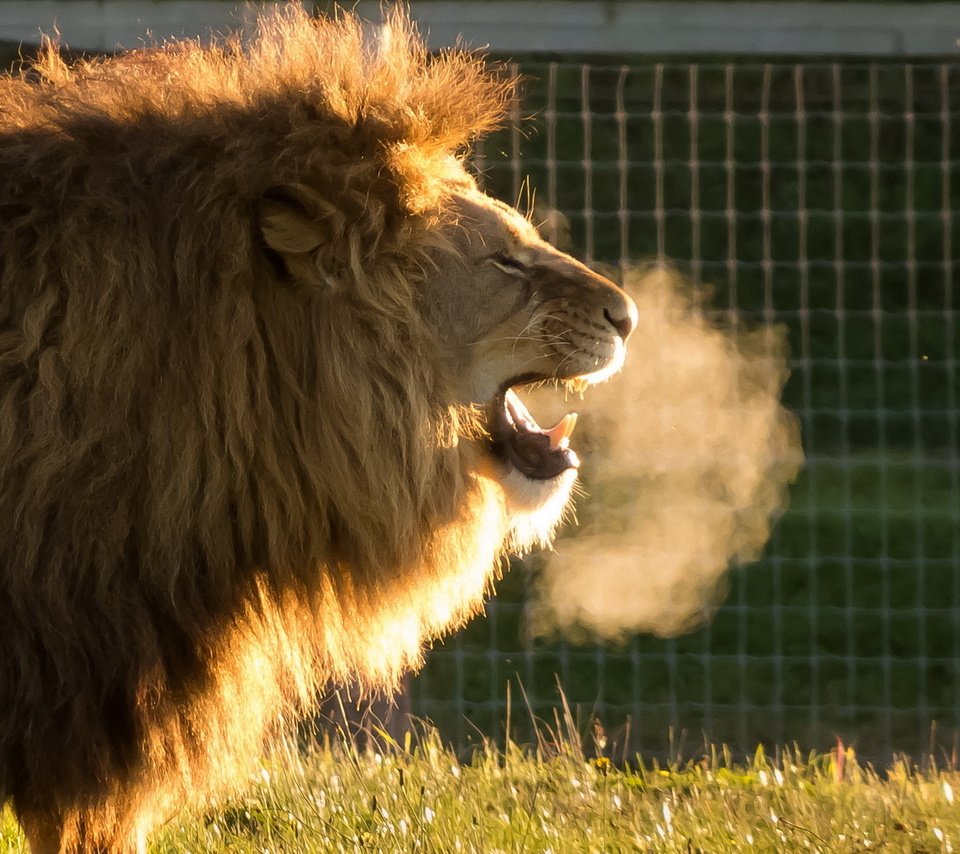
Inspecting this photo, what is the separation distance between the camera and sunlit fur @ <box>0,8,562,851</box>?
2.71 m

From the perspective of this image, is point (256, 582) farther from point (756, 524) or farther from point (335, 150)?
point (756, 524)

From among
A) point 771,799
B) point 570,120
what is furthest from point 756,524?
point 771,799

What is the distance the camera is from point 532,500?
304 cm

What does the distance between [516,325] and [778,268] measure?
4791mm

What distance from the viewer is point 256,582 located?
112 inches

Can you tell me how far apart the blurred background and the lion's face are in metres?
1.52

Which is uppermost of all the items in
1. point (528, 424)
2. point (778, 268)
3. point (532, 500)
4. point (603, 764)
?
point (778, 268)

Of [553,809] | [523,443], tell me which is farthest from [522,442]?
[553,809]

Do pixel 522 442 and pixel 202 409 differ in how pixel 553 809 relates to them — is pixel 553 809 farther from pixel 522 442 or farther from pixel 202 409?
pixel 202 409

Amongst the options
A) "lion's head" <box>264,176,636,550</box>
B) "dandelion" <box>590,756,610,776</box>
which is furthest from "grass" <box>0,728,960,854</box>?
"lion's head" <box>264,176,636,550</box>

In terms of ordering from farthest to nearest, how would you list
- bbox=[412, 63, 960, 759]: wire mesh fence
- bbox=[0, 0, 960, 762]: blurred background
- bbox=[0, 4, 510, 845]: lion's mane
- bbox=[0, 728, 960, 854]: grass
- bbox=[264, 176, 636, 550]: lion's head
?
bbox=[412, 63, 960, 759]: wire mesh fence
bbox=[0, 0, 960, 762]: blurred background
bbox=[0, 728, 960, 854]: grass
bbox=[264, 176, 636, 550]: lion's head
bbox=[0, 4, 510, 845]: lion's mane

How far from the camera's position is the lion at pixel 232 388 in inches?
107

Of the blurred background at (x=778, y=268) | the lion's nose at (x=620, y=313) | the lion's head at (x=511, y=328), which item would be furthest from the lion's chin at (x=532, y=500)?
the blurred background at (x=778, y=268)

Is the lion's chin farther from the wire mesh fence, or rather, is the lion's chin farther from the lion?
the wire mesh fence
